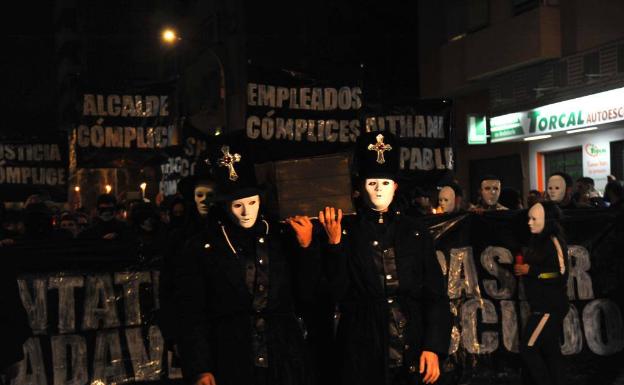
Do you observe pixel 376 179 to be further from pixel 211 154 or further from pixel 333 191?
pixel 211 154

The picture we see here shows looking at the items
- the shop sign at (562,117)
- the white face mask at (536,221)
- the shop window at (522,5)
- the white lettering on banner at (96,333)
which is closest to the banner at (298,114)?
the white face mask at (536,221)

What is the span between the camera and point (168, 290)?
22.7ft

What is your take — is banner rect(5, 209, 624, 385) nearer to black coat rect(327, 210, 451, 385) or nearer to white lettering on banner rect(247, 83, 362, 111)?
white lettering on banner rect(247, 83, 362, 111)

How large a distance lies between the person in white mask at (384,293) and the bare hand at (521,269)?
3707 millimetres

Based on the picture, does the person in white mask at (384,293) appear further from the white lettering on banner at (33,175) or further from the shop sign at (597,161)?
the shop sign at (597,161)

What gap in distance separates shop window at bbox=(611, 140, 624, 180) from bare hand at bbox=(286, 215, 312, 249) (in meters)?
15.6

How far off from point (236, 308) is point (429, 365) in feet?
3.57

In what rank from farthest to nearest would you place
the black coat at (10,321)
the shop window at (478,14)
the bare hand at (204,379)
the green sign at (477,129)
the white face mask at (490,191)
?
the green sign at (477,129) < the shop window at (478,14) < the white face mask at (490,191) < the bare hand at (204,379) < the black coat at (10,321)

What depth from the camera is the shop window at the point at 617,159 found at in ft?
65.2

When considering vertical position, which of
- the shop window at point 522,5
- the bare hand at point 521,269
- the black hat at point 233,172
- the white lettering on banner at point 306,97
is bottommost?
the bare hand at point 521,269

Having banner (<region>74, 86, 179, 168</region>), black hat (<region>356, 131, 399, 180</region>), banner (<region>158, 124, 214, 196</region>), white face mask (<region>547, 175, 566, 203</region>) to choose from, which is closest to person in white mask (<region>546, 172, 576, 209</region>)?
white face mask (<region>547, 175, 566, 203</region>)

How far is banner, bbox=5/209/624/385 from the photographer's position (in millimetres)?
8422

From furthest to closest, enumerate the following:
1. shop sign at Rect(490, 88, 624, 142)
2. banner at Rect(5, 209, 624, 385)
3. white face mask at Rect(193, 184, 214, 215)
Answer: shop sign at Rect(490, 88, 624, 142), banner at Rect(5, 209, 624, 385), white face mask at Rect(193, 184, 214, 215)

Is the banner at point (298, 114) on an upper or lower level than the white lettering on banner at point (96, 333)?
upper
